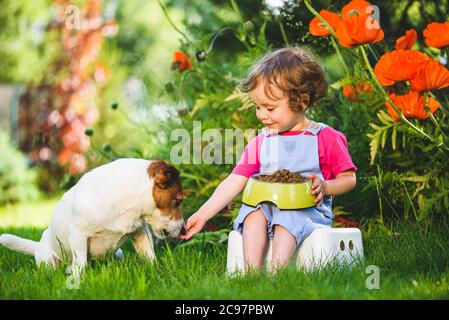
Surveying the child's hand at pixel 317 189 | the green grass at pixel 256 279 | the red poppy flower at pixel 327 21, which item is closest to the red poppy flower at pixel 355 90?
the red poppy flower at pixel 327 21

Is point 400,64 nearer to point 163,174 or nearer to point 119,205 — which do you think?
point 163,174

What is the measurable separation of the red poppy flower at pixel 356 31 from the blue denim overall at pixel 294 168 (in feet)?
1.35

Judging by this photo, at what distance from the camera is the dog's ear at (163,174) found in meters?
2.83

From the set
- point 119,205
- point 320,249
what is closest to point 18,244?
point 119,205

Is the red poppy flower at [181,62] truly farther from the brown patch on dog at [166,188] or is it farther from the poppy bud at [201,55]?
the brown patch on dog at [166,188]

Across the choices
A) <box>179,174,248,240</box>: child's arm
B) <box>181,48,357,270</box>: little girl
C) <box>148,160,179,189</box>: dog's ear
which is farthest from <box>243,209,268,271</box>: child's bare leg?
<box>148,160,179,189</box>: dog's ear

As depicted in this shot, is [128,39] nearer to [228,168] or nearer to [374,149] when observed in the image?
[228,168]

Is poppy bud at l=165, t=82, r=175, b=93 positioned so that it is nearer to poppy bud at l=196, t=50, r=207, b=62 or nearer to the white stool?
poppy bud at l=196, t=50, r=207, b=62

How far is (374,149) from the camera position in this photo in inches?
118

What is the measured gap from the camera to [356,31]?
2877mm

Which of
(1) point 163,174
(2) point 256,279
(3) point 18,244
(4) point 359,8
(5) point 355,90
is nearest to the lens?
(2) point 256,279

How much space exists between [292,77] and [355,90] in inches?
25.2
